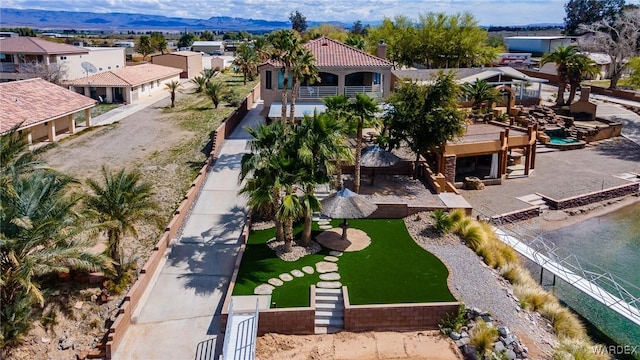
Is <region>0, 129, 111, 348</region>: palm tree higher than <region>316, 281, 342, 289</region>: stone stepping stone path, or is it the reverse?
<region>0, 129, 111, 348</region>: palm tree

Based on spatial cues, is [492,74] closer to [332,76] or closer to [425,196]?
[332,76]

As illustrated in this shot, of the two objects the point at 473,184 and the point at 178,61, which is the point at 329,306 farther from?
the point at 178,61

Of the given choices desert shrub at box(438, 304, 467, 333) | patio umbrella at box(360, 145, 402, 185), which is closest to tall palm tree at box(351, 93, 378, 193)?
patio umbrella at box(360, 145, 402, 185)

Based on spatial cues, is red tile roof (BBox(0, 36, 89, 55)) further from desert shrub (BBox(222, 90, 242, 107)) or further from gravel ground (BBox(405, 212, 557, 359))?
gravel ground (BBox(405, 212, 557, 359))

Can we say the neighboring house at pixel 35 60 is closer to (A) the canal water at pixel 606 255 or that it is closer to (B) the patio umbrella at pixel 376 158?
(B) the patio umbrella at pixel 376 158

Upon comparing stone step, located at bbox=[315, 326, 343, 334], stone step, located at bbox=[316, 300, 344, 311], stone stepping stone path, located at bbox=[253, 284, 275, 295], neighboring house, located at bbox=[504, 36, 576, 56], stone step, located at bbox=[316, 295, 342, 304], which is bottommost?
stone step, located at bbox=[315, 326, 343, 334]
